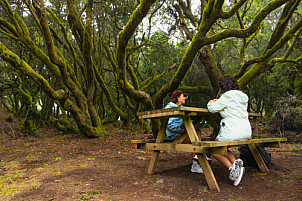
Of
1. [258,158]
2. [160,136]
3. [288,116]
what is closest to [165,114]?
[160,136]

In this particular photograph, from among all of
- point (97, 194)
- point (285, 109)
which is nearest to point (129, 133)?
point (285, 109)

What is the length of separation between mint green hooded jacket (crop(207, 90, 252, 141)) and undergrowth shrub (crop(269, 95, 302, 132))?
7.22 m

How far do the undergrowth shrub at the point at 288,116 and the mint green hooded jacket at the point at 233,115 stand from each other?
23.7 ft

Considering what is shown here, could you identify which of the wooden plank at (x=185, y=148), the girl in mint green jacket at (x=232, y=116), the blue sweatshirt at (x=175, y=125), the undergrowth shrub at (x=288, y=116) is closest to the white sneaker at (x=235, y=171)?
the girl in mint green jacket at (x=232, y=116)

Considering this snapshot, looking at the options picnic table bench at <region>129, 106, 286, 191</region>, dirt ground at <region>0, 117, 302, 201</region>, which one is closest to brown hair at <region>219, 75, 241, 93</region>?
picnic table bench at <region>129, 106, 286, 191</region>

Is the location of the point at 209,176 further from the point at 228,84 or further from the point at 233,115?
the point at 228,84

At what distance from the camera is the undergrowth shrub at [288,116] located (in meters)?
9.73

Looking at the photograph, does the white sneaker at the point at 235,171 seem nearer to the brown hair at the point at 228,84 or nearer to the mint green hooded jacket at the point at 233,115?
the mint green hooded jacket at the point at 233,115

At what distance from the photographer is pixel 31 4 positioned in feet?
24.7

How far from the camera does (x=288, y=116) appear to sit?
32.6 ft

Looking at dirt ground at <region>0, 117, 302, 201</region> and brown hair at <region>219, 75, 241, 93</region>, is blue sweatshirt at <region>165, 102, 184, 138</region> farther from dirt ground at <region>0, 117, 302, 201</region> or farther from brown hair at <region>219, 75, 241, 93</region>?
brown hair at <region>219, 75, 241, 93</region>

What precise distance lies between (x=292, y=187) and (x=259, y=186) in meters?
0.45

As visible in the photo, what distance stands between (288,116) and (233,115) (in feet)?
24.9

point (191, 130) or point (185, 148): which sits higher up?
point (191, 130)
